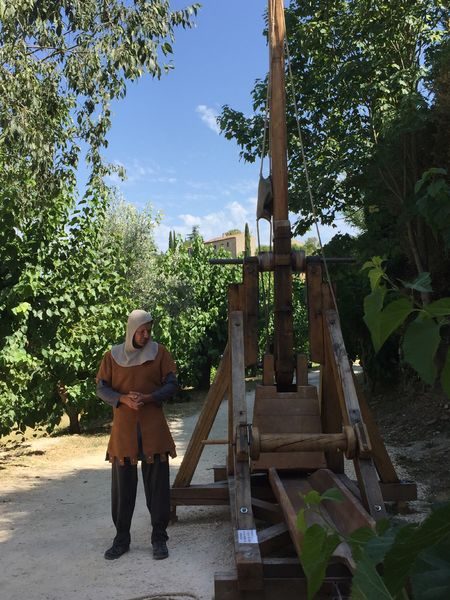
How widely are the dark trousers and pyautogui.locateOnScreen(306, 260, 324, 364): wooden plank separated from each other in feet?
4.80

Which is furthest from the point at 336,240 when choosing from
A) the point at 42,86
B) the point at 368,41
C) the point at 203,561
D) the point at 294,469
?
the point at 203,561

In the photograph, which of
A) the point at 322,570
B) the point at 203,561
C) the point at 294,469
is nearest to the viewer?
the point at 322,570

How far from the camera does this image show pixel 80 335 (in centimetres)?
940

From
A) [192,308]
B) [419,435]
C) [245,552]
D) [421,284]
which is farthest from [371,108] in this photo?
[421,284]

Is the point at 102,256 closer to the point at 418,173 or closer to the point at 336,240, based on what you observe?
the point at 336,240

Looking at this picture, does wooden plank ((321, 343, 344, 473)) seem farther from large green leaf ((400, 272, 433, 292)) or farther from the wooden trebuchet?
large green leaf ((400, 272, 433, 292))

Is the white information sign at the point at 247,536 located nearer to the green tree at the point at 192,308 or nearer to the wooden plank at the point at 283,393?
the wooden plank at the point at 283,393

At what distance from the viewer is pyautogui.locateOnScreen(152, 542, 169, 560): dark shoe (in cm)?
432

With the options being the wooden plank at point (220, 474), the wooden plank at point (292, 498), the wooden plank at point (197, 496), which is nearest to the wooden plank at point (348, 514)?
the wooden plank at point (292, 498)

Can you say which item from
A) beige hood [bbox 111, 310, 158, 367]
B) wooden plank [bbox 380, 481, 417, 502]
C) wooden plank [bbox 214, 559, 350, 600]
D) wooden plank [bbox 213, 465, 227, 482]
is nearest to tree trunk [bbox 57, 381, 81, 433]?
wooden plank [bbox 213, 465, 227, 482]

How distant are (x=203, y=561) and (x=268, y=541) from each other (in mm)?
573

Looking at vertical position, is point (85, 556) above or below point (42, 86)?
below

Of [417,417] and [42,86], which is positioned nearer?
[42,86]

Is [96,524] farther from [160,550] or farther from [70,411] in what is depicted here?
[70,411]
